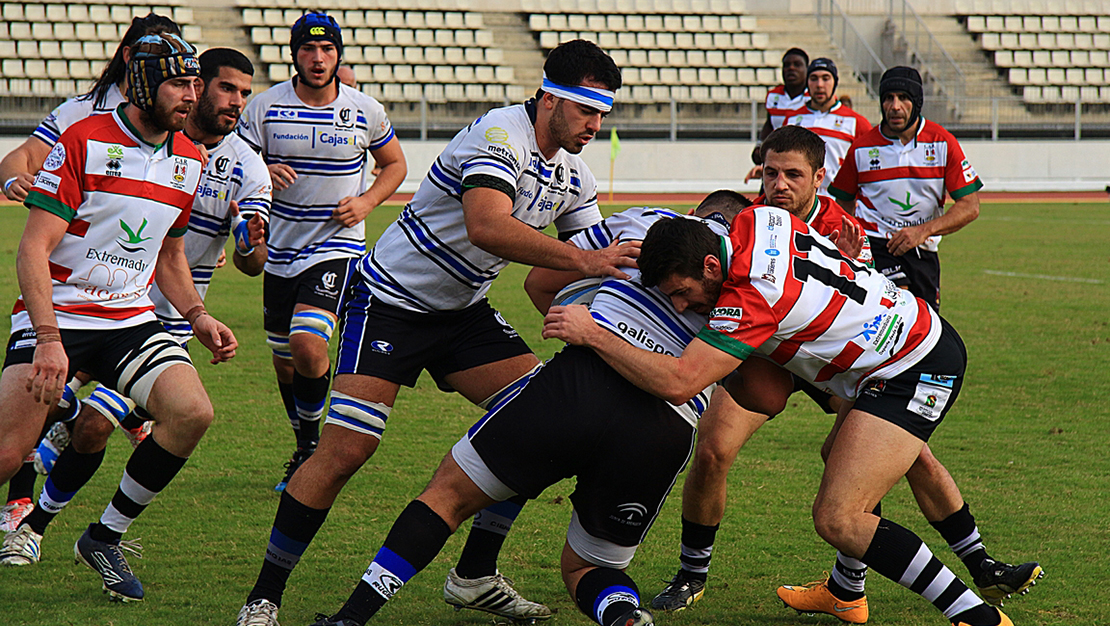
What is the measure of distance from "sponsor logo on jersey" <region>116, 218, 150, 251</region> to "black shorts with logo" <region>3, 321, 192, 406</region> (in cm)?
28

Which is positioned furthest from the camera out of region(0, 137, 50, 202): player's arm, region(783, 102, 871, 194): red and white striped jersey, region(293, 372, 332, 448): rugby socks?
region(783, 102, 871, 194): red and white striped jersey

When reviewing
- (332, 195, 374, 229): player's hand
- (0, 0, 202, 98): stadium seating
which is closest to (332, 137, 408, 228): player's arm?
(332, 195, 374, 229): player's hand

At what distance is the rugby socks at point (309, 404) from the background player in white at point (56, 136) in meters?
1.06

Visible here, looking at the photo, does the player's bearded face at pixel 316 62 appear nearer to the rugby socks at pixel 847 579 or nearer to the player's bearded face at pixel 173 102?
the player's bearded face at pixel 173 102

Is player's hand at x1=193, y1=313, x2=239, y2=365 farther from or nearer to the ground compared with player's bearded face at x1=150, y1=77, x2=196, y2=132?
nearer to the ground

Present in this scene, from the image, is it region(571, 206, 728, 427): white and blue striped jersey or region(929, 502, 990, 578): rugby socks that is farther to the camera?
region(929, 502, 990, 578): rugby socks

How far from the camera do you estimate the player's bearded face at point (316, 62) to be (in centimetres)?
593

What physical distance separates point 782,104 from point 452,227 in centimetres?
689

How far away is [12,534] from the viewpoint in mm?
4457

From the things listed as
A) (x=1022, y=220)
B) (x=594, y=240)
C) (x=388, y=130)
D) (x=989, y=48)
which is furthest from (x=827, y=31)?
(x=594, y=240)

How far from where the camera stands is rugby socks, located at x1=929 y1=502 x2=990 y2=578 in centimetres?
413

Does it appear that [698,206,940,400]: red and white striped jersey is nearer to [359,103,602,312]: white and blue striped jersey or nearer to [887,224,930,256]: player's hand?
[359,103,602,312]: white and blue striped jersey

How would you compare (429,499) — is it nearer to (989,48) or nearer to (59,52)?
(59,52)

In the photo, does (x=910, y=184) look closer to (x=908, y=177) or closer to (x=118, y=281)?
(x=908, y=177)
